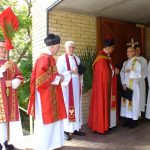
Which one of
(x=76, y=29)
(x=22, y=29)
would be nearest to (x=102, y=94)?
(x=76, y=29)

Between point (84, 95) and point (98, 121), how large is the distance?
110 cm

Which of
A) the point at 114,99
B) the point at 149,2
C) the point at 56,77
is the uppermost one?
the point at 149,2

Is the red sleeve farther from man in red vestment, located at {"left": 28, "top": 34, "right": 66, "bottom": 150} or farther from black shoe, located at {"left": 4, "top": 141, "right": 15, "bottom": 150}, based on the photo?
black shoe, located at {"left": 4, "top": 141, "right": 15, "bottom": 150}

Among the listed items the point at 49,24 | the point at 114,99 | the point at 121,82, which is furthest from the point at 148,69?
the point at 49,24

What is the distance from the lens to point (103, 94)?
641cm

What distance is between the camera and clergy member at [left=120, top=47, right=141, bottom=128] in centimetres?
679

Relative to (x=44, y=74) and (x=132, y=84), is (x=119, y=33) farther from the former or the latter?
(x=44, y=74)

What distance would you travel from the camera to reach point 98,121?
253 inches

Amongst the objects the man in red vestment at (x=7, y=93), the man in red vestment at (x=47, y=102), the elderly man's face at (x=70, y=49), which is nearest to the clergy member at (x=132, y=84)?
the elderly man's face at (x=70, y=49)

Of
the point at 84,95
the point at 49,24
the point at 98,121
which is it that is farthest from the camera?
the point at 84,95

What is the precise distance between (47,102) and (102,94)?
5.95 ft

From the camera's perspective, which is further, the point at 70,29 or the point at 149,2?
the point at 70,29

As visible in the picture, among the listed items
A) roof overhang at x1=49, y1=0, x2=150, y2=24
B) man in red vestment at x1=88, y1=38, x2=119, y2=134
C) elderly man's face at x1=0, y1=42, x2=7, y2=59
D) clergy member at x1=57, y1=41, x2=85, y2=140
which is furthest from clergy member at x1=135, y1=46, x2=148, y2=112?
elderly man's face at x1=0, y1=42, x2=7, y2=59

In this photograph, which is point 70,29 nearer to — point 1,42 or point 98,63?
point 98,63
